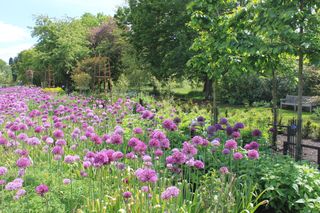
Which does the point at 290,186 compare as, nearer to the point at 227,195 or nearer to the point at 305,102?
the point at 227,195

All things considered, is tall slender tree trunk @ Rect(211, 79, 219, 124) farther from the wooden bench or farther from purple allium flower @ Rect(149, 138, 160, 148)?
the wooden bench

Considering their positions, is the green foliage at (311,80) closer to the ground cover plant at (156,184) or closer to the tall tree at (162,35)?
the tall tree at (162,35)

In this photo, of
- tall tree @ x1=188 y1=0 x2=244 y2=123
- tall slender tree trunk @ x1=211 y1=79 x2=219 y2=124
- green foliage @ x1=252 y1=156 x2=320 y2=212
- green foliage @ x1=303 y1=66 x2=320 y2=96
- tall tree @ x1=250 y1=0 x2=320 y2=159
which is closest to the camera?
green foliage @ x1=252 y1=156 x2=320 y2=212

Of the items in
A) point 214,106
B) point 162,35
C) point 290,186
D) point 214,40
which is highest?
point 162,35

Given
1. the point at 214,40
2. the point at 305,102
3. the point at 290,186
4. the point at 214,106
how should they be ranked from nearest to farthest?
the point at 290,186
the point at 214,40
the point at 214,106
the point at 305,102

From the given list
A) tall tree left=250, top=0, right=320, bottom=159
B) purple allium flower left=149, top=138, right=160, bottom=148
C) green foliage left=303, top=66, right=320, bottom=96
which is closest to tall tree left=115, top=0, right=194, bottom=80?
green foliage left=303, top=66, right=320, bottom=96

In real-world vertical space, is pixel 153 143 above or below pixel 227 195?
above

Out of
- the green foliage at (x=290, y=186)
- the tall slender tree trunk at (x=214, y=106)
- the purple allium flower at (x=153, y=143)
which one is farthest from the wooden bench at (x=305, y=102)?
the purple allium flower at (x=153, y=143)

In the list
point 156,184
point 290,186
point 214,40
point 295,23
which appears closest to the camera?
point 156,184

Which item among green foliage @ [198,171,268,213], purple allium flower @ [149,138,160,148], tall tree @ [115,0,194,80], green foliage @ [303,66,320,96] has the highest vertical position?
tall tree @ [115,0,194,80]

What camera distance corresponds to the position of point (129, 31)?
23.1 m

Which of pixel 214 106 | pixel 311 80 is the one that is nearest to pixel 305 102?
pixel 311 80

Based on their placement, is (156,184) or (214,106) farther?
(214,106)

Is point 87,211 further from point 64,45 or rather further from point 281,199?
point 64,45
